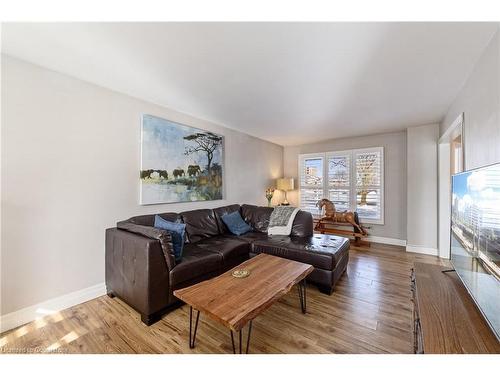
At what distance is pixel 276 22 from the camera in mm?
1344

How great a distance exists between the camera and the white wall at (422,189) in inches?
139

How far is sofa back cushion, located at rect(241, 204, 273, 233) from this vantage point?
11.0 feet

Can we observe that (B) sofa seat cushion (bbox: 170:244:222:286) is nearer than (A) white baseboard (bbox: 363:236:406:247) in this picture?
Yes

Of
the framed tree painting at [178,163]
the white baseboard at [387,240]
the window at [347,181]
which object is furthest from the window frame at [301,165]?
the framed tree painting at [178,163]

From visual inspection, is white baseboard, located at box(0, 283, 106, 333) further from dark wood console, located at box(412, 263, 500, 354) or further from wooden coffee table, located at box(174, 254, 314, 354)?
dark wood console, located at box(412, 263, 500, 354)

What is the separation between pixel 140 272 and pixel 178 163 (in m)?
1.63

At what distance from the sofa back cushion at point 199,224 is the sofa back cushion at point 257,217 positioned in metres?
0.63

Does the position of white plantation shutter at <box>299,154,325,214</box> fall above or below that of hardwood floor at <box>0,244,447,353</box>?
above

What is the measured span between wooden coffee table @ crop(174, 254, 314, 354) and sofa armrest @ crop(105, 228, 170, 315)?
44 cm

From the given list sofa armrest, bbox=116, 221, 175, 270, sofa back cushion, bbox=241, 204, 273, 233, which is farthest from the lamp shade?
sofa armrest, bbox=116, 221, 175, 270

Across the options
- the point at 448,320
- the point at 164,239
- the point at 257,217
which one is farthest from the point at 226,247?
the point at 448,320

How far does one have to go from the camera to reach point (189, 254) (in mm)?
2195
